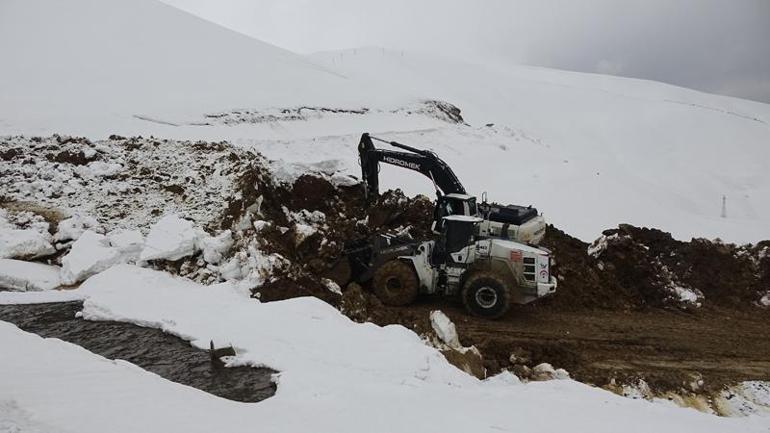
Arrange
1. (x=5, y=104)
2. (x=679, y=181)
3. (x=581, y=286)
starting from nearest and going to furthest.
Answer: (x=581, y=286) < (x=5, y=104) < (x=679, y=181)

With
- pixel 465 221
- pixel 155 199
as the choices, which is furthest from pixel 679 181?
pixel 155 199

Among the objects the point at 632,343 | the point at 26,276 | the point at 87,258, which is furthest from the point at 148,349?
the point at 632,343

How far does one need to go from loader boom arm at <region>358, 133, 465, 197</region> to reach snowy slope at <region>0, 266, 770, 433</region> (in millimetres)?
3046

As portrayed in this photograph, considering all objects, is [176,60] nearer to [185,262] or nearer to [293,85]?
[293,85]

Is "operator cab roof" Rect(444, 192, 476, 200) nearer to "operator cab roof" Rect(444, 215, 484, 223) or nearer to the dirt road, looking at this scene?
"operator cab roof" Rect(444, 215, 484, 223)

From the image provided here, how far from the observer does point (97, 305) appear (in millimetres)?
7270

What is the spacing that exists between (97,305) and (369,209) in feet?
19.1

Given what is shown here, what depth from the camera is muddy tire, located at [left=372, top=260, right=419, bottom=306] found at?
8703 mm

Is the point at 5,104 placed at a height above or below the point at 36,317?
above

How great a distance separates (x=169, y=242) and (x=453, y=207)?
511cm

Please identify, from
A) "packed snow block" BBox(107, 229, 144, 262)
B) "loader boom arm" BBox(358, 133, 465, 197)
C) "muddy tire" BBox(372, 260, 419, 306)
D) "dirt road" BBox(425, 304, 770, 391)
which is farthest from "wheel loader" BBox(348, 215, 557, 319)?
"packed snow block" BBox(107, 229, 144, 262)

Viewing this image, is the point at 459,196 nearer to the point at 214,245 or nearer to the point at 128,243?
the point at 214,245

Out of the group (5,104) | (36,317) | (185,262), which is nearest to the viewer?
(36,317)

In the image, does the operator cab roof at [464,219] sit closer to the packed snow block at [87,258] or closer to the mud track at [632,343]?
the mud track at [632,343]
